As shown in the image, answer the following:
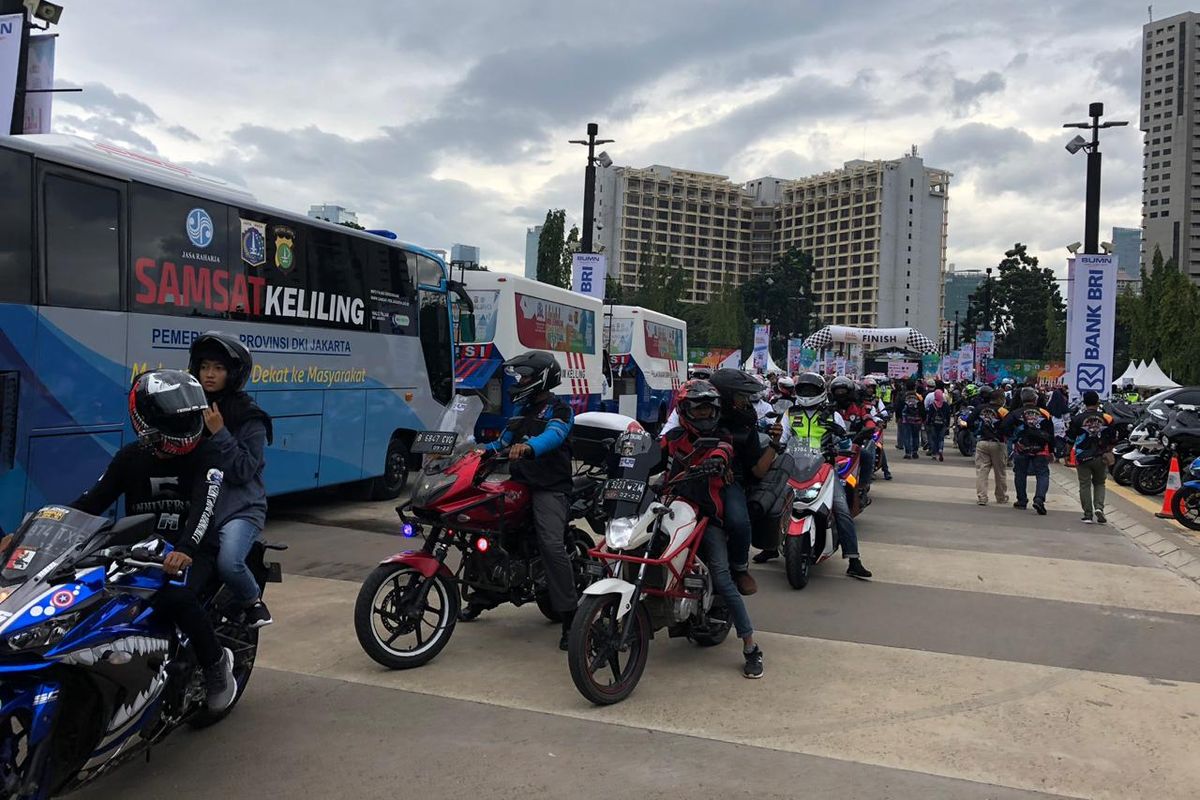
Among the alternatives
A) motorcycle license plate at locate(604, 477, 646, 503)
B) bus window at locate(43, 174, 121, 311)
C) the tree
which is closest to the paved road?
motorcycle license plate at locate(604, 477, 646, 503)

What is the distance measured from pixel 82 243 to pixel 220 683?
4.62m

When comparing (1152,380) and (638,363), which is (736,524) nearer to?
(638,363)

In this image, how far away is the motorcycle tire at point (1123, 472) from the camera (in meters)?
14.0

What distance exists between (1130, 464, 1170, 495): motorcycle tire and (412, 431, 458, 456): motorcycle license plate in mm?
12496

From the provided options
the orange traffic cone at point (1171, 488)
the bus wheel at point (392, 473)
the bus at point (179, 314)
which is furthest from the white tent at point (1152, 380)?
the bus at point (179, 314)

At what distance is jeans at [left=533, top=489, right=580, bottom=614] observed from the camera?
501 cm

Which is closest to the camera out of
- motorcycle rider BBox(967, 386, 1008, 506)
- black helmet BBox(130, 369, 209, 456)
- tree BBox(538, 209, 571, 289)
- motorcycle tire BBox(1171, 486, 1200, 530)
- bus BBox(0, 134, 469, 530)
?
black helmet BBox(130, 369, 209, 456)

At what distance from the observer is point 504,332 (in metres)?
14.7

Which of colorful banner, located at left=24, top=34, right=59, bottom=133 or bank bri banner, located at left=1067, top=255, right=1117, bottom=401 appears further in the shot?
bank bri banner, located at left=1067, top=255, right=1117, bottom=401

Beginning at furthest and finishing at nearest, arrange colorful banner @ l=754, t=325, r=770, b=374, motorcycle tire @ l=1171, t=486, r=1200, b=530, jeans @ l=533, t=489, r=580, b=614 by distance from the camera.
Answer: colorful banner @ l=754, t=325, r=770, b=374 → motorcycle tire @ l=1171, t=486, r=1200, b=530 → jeans @ l=533, t=489, r=580, b=614

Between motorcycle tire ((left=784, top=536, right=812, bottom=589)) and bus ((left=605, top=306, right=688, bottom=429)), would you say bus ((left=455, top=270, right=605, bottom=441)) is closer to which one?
bus ((left=605, top=306, right=688, bottom=429))

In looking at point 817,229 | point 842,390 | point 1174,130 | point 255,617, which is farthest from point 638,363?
point 817,229

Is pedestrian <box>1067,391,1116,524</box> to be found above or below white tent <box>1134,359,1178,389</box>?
below

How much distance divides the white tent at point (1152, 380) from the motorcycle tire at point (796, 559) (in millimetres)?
35389
